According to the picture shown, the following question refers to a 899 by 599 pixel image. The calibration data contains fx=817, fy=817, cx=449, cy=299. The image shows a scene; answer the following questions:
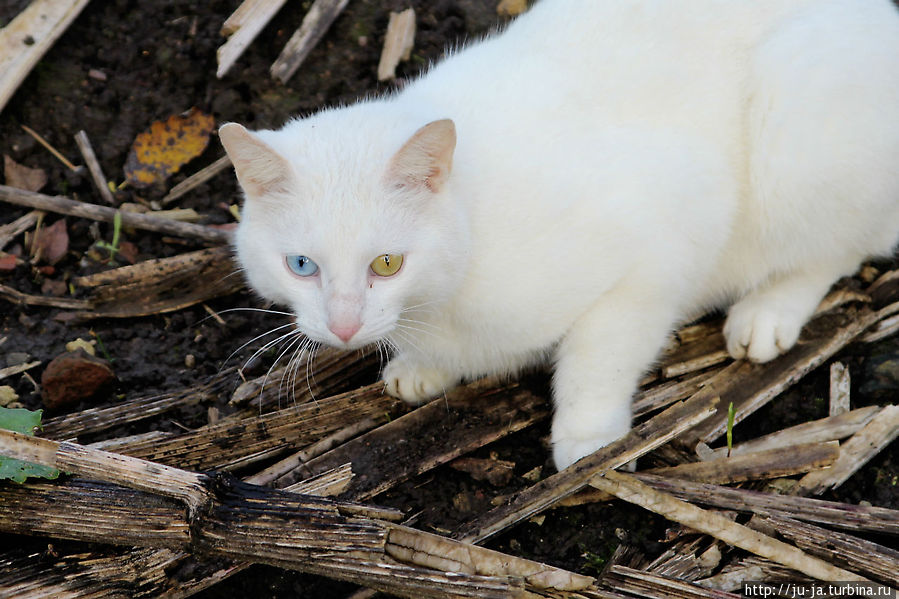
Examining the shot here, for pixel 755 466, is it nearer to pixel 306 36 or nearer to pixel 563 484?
pixel 563 484

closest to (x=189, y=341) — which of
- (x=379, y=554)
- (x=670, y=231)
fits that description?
(x=379, y=554)

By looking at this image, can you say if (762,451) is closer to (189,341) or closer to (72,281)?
(189,341)

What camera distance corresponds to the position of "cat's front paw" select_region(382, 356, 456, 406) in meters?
3.40

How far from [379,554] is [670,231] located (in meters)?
1.66

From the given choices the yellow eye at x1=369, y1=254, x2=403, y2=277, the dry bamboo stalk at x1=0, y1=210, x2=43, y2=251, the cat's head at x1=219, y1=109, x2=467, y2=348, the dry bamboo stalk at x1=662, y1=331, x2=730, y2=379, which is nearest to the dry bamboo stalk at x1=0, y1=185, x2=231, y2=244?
the dry bamboo stalk at x1=0, y1=210, x2=43, y2=251

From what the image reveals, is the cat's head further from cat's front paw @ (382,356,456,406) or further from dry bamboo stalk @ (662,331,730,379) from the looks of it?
dry bamboo stalk @ (662,331,730,379)

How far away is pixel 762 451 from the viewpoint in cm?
319

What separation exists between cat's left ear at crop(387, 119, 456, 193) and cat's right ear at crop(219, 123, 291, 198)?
0.35 meters

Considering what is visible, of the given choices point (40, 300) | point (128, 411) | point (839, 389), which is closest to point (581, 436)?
point (839, 389)

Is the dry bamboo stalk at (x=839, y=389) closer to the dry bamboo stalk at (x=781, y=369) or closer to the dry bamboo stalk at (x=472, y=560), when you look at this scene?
the dry bamboo stalk at (x=781, y=369)

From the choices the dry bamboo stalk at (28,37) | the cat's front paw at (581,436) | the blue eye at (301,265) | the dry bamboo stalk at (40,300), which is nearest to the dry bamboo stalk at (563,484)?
the cat's front paw at (581,436)

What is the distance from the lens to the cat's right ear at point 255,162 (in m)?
2.54

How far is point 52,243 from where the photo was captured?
4078 mm

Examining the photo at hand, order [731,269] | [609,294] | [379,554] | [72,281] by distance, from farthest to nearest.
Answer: [72,281] < [731,269] < [609,294] < [379,554]
